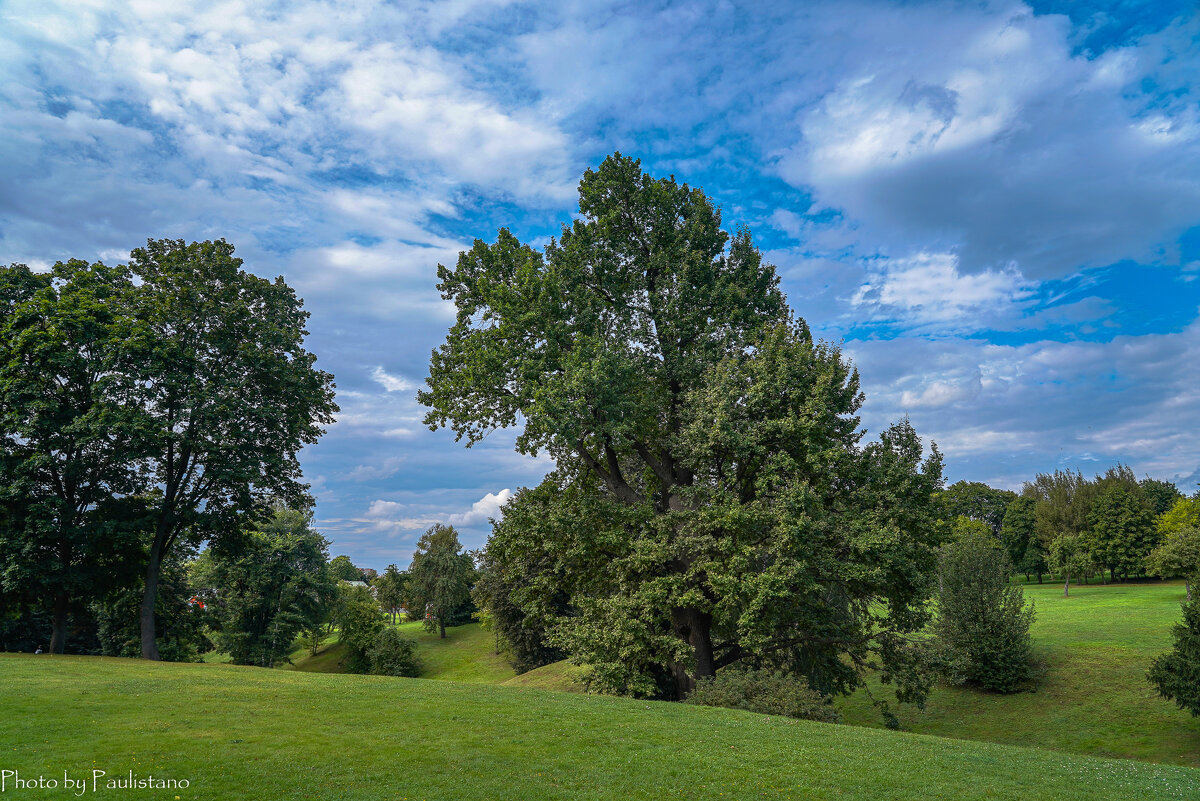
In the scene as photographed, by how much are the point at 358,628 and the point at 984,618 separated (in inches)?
2200

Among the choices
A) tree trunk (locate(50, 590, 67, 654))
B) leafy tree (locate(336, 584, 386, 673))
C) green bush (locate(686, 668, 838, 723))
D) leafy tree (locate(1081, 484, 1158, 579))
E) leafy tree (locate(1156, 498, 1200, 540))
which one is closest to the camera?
green bush (locate(686, 668, 838, 723))

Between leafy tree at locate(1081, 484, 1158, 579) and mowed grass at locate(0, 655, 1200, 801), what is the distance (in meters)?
79.5

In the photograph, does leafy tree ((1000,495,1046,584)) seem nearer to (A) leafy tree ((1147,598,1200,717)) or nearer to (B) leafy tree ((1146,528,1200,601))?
(B) leafy tree ((1146,528,1200,601))

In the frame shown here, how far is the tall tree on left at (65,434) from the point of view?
3055cm

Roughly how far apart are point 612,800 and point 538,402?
15.3m

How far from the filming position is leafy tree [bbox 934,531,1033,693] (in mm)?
36781

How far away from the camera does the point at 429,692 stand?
2122 cm

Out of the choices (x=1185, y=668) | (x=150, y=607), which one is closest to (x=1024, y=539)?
(x=1185, y=668)

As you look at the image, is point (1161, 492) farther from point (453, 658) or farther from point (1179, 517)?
point (453, 658)

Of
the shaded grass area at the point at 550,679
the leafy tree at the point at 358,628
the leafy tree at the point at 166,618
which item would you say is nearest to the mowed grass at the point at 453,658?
the leafy tree at the point at 358,628

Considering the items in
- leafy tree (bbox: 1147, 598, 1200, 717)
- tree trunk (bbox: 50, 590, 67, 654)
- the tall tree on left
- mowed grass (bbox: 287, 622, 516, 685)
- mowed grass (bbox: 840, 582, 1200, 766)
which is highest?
the tall tree on left

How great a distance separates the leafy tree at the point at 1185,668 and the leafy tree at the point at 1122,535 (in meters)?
61.0

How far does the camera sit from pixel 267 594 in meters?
61.2

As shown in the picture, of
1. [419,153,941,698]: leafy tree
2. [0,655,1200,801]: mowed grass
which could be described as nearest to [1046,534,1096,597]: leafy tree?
[419,153,941,698]: leafy tree
